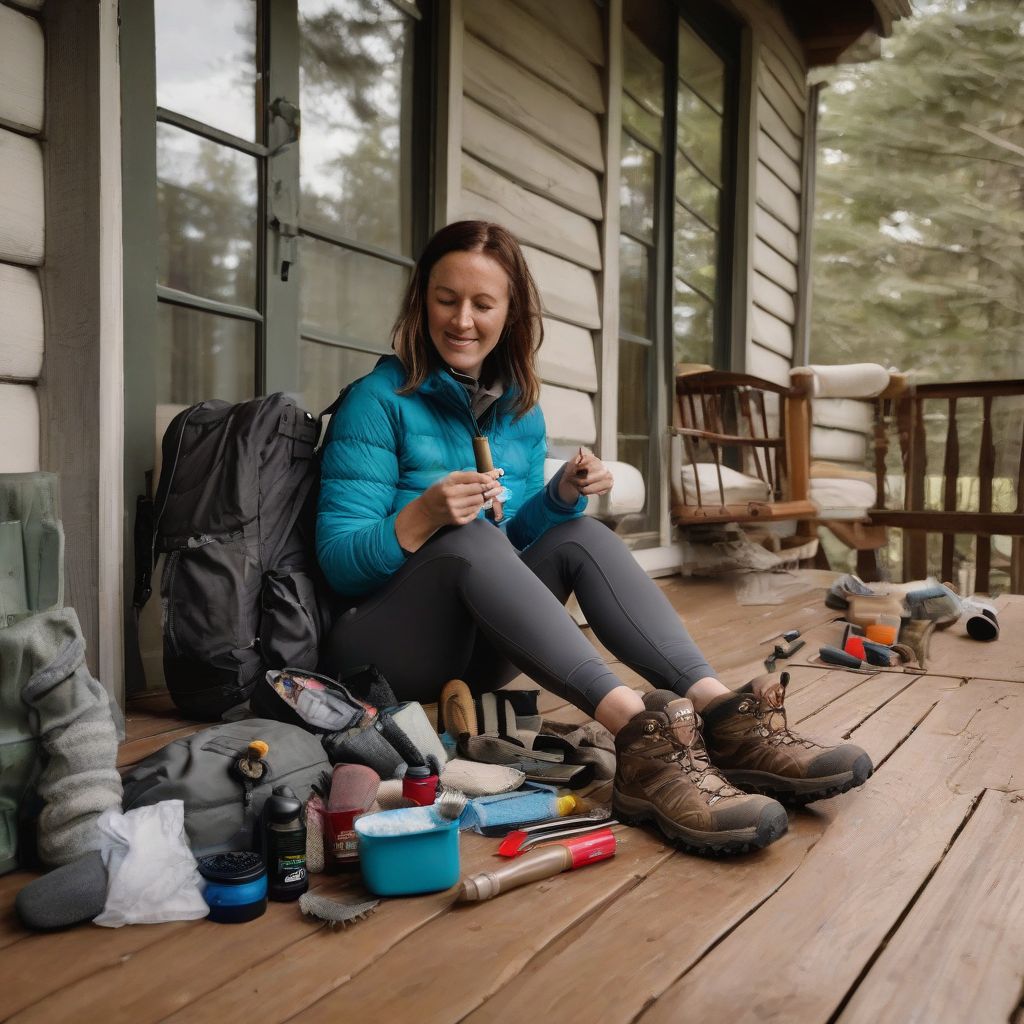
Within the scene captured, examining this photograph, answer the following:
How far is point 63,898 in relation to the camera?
1146 mm

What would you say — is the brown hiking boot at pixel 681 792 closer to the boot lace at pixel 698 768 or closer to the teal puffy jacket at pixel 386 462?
the boot lace at pixel 698 768

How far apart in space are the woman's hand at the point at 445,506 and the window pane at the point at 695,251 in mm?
3207

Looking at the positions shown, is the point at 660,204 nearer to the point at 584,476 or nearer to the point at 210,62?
the point at 210,62

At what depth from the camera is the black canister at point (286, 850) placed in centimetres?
123

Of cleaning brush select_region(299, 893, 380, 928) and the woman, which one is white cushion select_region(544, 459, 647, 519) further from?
cleaning brush select_region(299, 893, 380, 928)

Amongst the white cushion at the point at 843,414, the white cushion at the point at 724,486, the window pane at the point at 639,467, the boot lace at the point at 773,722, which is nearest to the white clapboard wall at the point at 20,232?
the boot lace at the point at 773,722

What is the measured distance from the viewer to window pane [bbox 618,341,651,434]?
421 cm

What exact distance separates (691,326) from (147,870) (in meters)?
4.16

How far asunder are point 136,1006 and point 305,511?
1.15 meters

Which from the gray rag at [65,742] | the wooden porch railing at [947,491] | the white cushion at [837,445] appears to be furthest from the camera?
the white cushion at [837,445]

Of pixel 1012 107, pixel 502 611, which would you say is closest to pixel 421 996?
pixel 502 611

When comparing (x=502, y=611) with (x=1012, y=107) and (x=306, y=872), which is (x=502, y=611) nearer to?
(x=306, y=872)

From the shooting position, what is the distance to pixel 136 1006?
0.97 m

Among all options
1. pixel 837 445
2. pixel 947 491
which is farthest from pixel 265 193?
pixel 837 445
